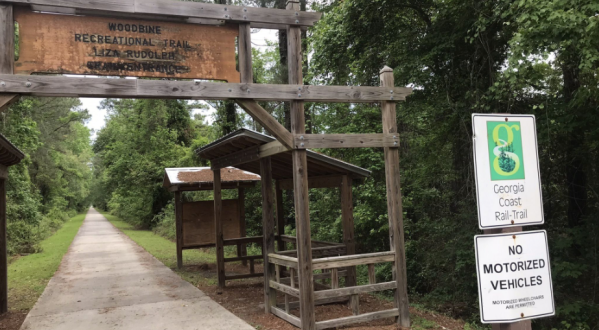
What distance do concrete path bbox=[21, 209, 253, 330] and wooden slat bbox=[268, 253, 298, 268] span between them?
1.06 m

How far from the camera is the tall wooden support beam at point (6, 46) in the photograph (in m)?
5.43

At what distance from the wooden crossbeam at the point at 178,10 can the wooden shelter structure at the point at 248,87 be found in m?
0.01

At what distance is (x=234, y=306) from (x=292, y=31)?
5.13m

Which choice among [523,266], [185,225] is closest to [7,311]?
[185,225]

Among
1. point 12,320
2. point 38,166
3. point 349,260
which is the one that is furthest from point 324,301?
point 38,166

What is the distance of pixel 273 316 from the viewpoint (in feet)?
25.8

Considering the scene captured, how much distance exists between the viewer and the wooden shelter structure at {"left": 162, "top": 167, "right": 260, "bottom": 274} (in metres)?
13.2

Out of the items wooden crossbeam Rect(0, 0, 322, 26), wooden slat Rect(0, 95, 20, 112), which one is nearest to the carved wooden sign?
wooden crossbeam Rect(0, 0, 322, 26)

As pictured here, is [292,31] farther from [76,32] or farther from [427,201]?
[427,201]

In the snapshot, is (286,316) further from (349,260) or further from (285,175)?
(285,175)

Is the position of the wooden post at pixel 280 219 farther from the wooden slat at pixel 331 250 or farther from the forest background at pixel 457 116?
the forest background at pixel 457 116

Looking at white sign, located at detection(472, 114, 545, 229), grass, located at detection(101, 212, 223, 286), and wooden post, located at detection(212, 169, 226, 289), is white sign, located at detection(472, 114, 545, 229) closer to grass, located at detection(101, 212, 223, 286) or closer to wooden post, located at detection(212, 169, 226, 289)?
wooden post, located at detection(212, 169, 226, 289)

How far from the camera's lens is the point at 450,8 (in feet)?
33.4

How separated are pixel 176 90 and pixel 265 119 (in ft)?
4.16
